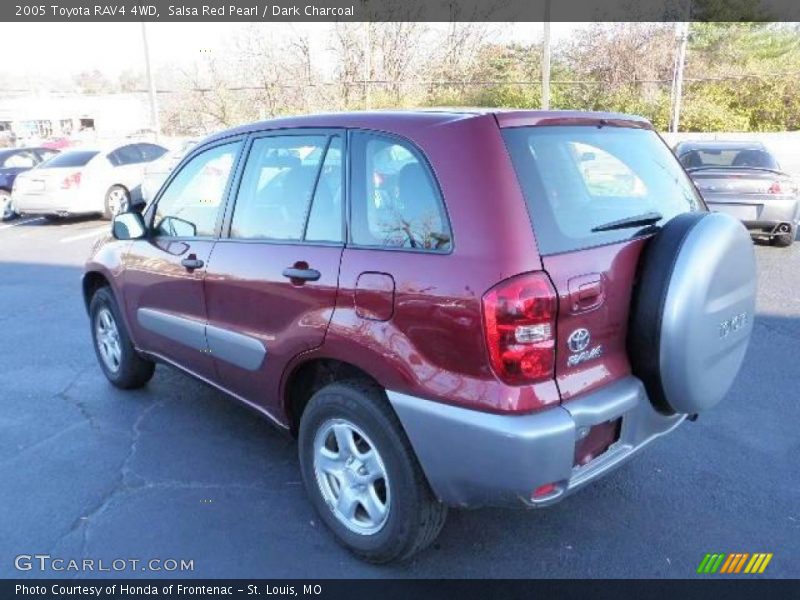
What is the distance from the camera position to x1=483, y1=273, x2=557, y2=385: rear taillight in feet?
6.64

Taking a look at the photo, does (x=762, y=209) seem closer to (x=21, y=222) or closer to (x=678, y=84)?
(x=21, y=222)

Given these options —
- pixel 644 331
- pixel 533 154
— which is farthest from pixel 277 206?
pixel 644 331

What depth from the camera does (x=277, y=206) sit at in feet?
9.48

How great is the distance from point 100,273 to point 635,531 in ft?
11.9

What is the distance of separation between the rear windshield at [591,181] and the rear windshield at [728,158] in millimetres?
6626

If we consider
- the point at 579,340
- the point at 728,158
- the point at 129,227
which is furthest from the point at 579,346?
the point at 728,158

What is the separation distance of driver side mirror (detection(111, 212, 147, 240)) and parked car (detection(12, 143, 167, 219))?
8.77m

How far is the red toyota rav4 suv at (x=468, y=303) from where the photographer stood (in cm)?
208

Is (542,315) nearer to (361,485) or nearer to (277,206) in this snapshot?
(361,485)

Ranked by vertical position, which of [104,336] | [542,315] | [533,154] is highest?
[533,154]

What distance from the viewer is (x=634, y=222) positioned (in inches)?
98.3

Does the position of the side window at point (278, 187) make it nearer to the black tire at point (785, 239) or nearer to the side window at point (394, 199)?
the side window at point (394, 199)

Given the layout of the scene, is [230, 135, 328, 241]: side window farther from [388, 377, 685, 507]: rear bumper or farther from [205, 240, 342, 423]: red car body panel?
[388, 377, 685, 507]: rear bumper
